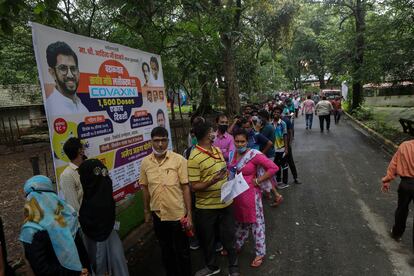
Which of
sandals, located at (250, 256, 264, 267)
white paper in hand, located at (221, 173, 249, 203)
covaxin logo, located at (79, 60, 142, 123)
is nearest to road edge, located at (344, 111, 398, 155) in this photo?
sandals, located at (250, 256, 264, 267)

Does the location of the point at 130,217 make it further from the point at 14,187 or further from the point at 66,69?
the point at 14,187

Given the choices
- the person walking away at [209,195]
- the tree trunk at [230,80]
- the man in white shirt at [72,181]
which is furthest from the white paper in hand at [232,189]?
the tree trunk at [230,80]

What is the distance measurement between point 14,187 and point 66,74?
732 cm

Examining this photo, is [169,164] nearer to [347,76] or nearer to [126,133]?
[126,133]

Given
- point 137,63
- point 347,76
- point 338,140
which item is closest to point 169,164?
point 137,63

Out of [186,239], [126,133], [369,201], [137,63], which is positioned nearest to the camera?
[186,239]

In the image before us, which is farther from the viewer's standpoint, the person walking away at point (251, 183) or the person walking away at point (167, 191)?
the person walking away at point (251, 183)

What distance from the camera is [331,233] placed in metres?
5.02

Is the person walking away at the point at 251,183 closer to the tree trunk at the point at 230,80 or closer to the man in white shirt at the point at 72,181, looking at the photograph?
the man in white shirt at the point at 72,181

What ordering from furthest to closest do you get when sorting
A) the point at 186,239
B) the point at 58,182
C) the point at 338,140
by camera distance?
the point at 338,140, the point at 186,239, the point at 58,182

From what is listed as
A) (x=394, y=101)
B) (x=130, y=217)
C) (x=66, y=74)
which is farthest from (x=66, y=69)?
(x=394, y=101)

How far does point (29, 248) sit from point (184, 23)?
7763 mm

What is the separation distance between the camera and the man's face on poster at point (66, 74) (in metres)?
3.62

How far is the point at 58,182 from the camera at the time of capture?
339 centimetres
